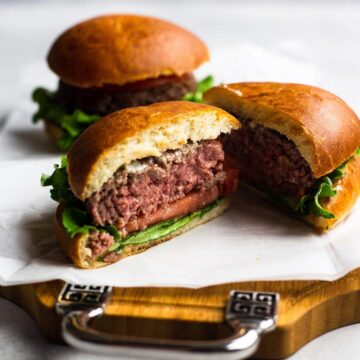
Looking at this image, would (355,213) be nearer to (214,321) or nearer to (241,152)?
(241,152)

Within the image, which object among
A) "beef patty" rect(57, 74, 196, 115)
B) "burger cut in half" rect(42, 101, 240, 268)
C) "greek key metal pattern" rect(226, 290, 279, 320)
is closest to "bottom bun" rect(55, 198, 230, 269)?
"burger cut in half" rect(42, 101, 240, 268)

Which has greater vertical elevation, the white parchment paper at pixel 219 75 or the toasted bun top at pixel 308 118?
the toasted bun top at pixel 308 118

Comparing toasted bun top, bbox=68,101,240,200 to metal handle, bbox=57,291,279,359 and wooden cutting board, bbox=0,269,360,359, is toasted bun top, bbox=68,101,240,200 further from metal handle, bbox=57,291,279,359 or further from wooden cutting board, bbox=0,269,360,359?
metal handle, bbox=57,291,279,359

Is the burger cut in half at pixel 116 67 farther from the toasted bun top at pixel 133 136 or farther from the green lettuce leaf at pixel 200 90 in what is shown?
the toasted bun top at pixel 133 136

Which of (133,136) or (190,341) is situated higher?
(133,136)

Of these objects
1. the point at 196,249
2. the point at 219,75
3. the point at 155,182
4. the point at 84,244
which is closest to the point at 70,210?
the point at 84,244

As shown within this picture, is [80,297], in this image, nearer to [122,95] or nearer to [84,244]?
[84,244]

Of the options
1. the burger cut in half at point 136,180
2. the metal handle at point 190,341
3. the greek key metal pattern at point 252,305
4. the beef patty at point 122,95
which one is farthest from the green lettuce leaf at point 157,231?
the beef patty at point 122,95
